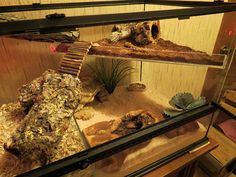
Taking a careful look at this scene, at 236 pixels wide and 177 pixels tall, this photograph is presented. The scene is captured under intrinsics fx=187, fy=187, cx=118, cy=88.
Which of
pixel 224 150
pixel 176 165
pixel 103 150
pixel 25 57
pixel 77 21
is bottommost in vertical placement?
pixel 224 150

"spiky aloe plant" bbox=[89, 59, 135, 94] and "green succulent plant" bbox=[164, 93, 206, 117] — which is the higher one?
"spiky aloe plant" bbox=[89, 59, 135, 94]

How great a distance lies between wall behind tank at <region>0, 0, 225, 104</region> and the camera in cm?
87

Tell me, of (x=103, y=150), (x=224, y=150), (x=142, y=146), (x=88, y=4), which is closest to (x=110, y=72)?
(x=88, y=4)

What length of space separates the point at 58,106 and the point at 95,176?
0.27m

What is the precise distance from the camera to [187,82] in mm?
1245

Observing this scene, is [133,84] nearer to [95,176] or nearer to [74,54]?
[74,54]

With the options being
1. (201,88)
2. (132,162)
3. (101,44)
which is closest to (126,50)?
(101,44)

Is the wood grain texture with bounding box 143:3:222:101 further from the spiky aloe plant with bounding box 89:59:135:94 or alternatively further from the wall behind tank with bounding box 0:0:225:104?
the spiky aloe plant with bounding box 89:59:135:94

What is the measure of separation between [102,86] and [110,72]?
13cm

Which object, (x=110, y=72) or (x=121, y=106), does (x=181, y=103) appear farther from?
(x=110, y=72)

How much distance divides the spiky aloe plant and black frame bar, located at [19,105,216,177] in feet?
1.73

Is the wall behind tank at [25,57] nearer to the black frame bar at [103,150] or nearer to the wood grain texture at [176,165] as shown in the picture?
the black frame bar at [103,150]

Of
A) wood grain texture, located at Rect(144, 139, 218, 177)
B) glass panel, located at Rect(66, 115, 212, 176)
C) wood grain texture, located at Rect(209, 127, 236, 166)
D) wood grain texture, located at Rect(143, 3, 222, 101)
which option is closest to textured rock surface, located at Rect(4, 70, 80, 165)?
glass panel, located at Rect(66, 115, 212, 176)

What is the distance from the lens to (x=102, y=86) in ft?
3.53
